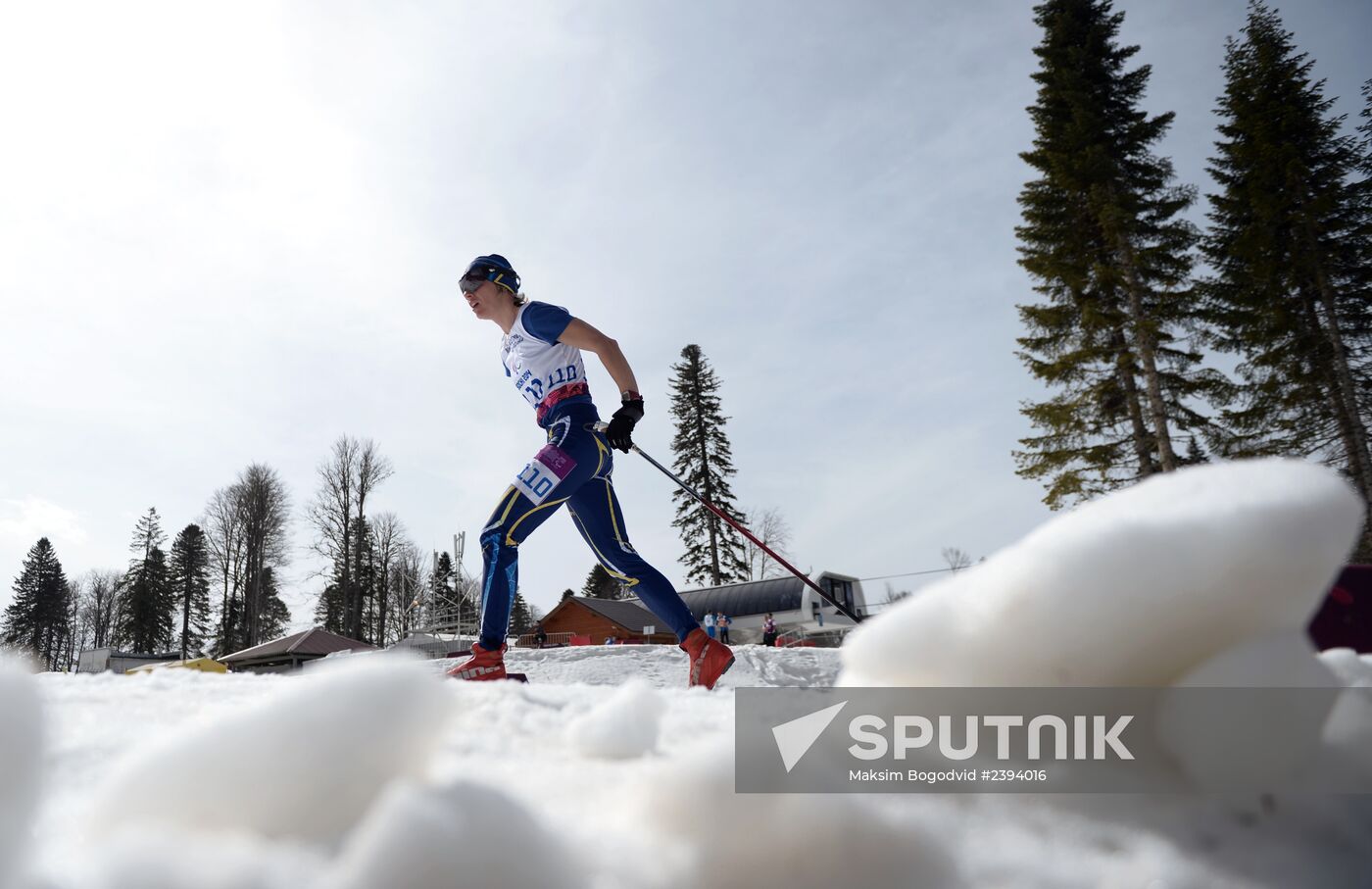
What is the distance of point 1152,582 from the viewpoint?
0.84 meters

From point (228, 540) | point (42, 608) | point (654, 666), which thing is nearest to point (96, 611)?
point (42, 608)

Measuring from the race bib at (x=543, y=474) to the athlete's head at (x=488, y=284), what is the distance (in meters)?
1.03

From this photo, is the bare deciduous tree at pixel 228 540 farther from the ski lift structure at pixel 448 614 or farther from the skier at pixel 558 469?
the skier at pixel 558 469

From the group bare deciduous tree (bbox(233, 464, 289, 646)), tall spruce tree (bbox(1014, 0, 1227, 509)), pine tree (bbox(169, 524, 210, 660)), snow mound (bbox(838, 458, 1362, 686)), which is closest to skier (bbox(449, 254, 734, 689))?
snow mound (bbox(838, 458, 1362, 686))

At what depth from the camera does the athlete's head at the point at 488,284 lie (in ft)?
13.5

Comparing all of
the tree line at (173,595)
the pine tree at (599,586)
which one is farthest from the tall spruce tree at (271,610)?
the pine tree at (599,586)

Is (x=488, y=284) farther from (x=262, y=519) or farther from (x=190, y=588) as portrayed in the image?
(x=190, y=588)

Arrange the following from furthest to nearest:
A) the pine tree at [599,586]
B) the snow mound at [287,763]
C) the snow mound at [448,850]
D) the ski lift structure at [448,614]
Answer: the pine tree at [599,586] < the ski lift structure at [448,614] < the snow mound at [287,763] < the snow mound at [448,850]

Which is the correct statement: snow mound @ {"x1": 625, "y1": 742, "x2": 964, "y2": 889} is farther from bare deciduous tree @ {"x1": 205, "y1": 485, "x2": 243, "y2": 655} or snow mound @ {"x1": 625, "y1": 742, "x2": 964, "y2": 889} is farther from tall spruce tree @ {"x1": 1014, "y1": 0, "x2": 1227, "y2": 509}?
bare deciduous tree @ {"x1": 205, "y1": 485, "x2": 243, "y2": 655}

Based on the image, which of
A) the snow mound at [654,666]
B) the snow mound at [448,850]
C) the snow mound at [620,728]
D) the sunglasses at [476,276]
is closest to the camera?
the snow mound at [448,850]

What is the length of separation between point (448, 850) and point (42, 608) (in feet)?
215

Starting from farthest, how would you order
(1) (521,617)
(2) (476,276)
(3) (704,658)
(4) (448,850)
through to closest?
(1) (521,617), (2) (476,276), (3) (704,658), (4) (448,850)

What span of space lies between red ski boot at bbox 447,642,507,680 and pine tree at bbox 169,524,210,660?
5073cm

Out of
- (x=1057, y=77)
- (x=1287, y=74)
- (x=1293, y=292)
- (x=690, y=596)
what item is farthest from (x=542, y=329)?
(x=690, y=596)
